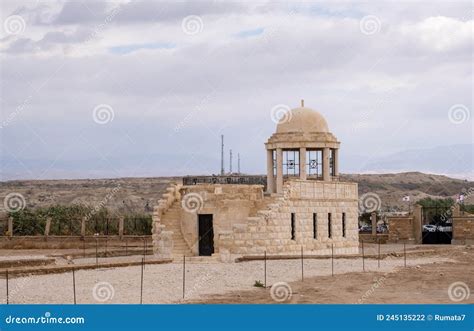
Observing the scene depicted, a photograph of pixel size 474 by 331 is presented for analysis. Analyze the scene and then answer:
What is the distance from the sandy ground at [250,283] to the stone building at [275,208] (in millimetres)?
1798

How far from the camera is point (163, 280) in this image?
24.8 m

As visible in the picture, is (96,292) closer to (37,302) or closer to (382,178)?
(37,302)

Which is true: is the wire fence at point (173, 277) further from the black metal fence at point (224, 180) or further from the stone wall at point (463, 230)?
the stone wall at point (463, 230)

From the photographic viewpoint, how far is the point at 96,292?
2209cm

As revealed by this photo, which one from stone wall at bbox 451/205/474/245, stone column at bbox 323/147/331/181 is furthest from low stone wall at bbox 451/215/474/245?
stone column at bbox 323/147/331/181

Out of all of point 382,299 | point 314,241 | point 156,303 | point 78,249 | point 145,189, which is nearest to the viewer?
point 156,303

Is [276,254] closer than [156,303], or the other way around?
[156,303]

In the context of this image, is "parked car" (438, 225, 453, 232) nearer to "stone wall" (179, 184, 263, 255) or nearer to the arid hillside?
"stone wall" (179, 184, 263, 255)

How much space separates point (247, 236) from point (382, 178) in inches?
4379

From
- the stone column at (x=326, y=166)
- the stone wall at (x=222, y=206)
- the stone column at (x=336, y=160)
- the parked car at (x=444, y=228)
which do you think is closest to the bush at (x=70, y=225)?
the stone column at (x=336, y=160)

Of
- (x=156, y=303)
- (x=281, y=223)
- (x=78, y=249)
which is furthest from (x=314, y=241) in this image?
(x=156, y=303)

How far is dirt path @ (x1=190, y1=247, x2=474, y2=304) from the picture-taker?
70.2ft

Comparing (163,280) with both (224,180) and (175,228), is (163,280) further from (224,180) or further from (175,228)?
(224,180)

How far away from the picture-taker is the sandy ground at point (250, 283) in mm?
21375
